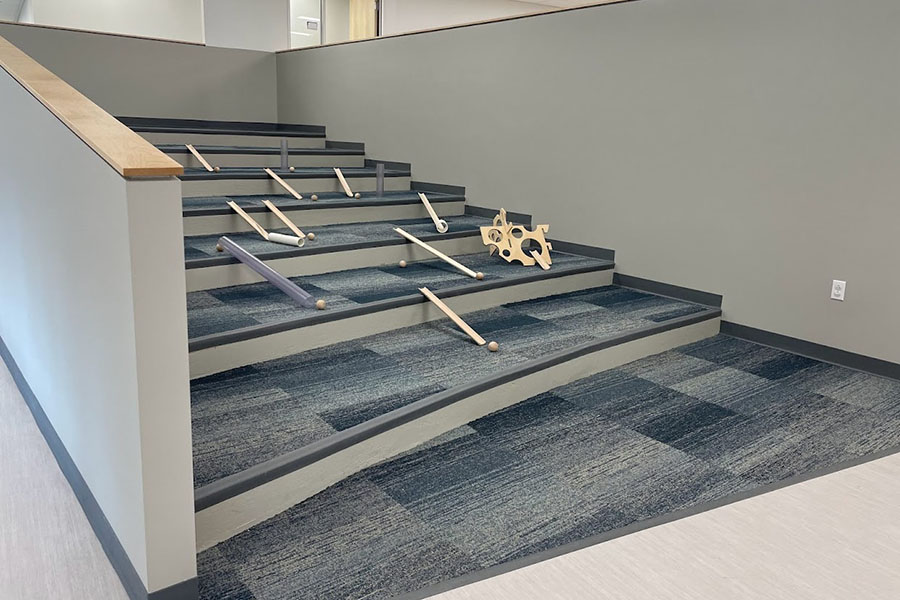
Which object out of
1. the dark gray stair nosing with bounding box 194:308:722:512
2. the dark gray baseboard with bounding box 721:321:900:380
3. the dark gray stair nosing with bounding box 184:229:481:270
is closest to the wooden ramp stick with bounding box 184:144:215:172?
the dark gray stair nosing with bounding box 184:229:481:270

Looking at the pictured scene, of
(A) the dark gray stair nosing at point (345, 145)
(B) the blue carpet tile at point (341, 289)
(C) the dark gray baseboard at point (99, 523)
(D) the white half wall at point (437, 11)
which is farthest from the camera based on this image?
(D) the white half wall at point (437, 11)

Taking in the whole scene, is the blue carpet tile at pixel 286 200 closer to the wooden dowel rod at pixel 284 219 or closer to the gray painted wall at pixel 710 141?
the wooden dowel rod at pixel 284 219

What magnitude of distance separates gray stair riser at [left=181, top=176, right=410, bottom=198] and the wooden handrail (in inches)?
66.7

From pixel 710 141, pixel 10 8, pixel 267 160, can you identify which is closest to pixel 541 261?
pixel 710 141

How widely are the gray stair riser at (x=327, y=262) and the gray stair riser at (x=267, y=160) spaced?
155 centimetres

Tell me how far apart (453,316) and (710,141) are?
1532 millimetres

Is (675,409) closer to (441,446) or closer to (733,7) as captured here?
(441,446)

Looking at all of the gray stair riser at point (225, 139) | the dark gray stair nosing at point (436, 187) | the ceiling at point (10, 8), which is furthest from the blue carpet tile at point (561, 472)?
the ceiling at point (10, 8)

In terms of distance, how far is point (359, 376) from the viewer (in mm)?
2398

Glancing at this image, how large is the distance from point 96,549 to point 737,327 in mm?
2821

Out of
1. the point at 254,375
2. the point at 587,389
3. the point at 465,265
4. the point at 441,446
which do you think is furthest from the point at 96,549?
the point at 465,265

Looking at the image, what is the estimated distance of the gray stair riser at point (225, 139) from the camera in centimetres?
491

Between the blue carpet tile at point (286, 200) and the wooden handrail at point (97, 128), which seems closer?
the wooden handrail at point (97, 128)

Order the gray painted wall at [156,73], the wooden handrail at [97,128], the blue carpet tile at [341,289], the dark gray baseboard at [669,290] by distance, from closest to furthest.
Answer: the wooden handrail at [97,128], the blue carpet tile at [341,289], the dark gray baseboard at [669,290], the gray painted wall at [156,73]
